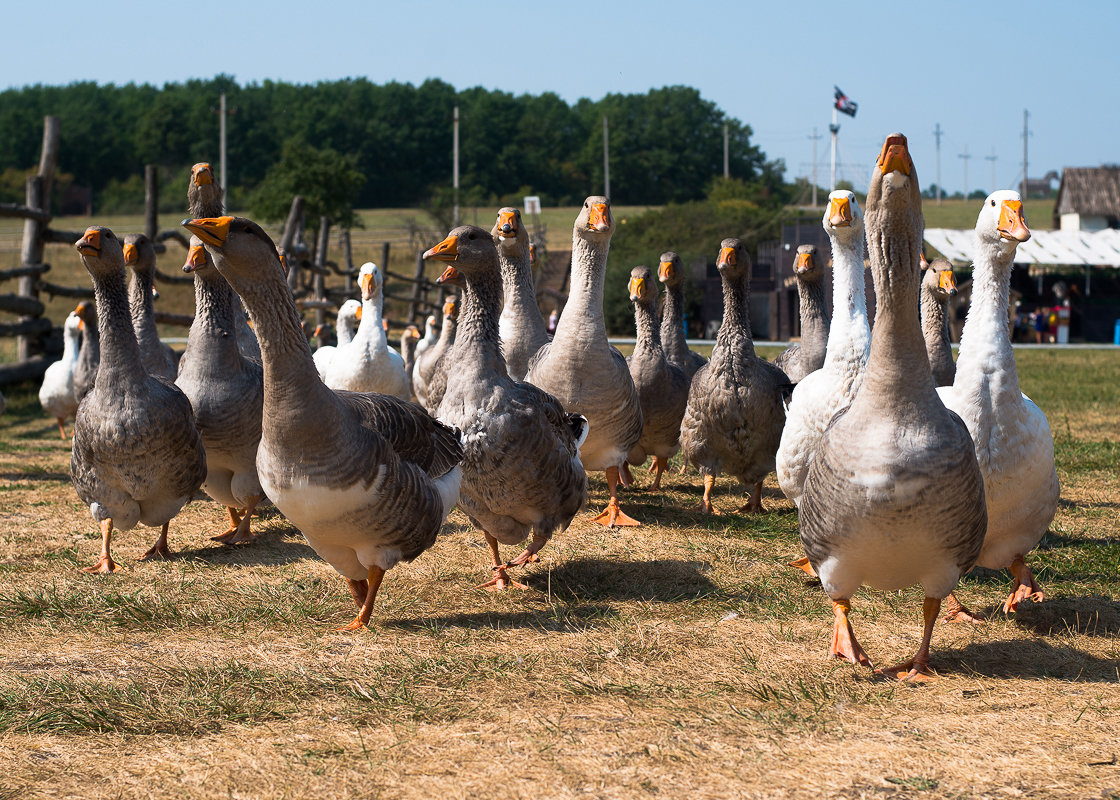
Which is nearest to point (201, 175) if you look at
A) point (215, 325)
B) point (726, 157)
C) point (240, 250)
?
point (215, 325)

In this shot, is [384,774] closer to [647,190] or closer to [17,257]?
[17,257]

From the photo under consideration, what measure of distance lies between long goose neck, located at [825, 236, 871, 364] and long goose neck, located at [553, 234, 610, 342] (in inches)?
67.9

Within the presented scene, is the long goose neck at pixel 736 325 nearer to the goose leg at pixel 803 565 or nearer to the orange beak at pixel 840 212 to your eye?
the orange beak at pixel 840 212

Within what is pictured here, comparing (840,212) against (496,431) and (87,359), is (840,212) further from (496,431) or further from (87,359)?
(87,359)

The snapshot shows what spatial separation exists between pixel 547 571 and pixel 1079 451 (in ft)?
21.1

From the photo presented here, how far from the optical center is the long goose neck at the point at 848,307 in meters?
5.99

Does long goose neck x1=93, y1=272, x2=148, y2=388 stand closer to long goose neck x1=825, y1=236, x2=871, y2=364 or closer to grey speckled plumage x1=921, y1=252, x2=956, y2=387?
long goose neck x1=825, y1=236, x2=871, y2=364

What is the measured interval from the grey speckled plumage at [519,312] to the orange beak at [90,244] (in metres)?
2.94

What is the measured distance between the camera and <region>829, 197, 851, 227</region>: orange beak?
6281 mm

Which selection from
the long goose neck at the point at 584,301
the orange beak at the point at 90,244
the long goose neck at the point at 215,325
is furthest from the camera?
the long goose neck at the point at 584,301

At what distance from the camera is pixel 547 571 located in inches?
248

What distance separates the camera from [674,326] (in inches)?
384

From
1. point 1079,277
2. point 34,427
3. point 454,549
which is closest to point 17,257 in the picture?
point 34,427

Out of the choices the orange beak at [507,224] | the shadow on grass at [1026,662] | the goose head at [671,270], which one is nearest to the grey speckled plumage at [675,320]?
the goose head at [671,270]
